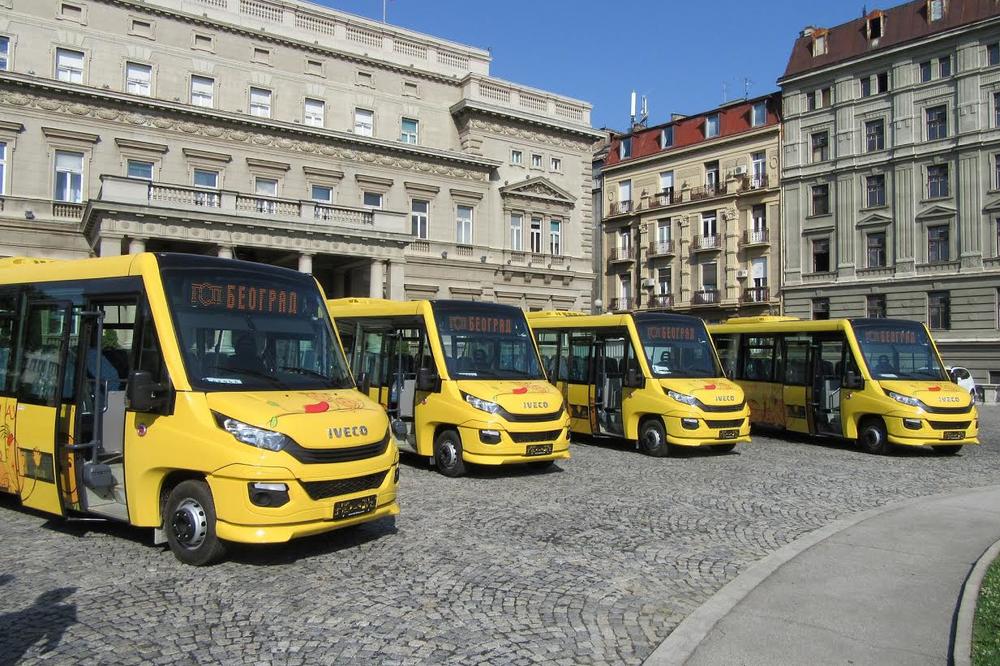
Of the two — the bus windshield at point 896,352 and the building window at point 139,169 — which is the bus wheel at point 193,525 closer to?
the bus windshield at point 896,352

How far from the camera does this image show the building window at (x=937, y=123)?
38500mm

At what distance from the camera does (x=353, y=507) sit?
663 cm

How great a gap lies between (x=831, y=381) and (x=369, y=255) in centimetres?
1883

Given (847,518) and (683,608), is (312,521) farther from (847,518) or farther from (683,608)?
(847,518)

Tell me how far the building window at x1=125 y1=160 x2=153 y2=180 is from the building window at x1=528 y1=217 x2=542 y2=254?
1769 cm

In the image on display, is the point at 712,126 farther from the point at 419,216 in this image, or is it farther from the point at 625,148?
the point at 419,216

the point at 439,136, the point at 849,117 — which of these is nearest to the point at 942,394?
the point at 439,136

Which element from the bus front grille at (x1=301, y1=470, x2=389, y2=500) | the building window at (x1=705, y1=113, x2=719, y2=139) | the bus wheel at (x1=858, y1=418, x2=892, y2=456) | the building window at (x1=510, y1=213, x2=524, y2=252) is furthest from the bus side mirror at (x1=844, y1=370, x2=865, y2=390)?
the building window at (x1=705, y1=113, x2=719, y2=139)

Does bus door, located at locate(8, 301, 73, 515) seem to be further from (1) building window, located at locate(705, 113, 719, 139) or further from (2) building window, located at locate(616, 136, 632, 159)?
(2) building window, located at locate(616, 136, 632, 159)

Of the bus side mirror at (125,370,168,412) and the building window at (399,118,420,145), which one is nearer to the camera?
the bus side mirror at (125,370,168,412)

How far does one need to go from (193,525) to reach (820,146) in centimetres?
4451

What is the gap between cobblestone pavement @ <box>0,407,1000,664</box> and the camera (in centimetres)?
487

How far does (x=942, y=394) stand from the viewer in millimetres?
14656

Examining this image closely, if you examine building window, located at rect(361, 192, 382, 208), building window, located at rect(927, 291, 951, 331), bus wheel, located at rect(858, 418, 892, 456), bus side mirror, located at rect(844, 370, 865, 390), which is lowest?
bus wheel, located at rect(858, 418, 892, 456)
